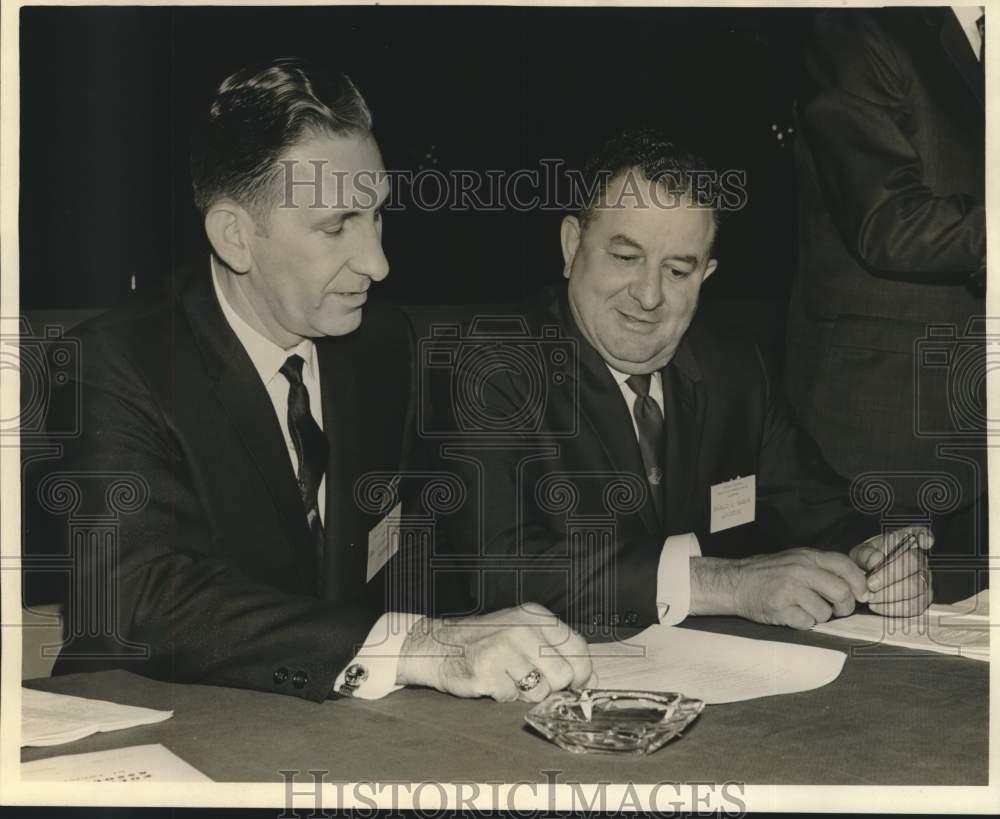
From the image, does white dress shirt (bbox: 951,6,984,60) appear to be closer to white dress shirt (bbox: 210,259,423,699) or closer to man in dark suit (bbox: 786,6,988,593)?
man in dark suit (bbox: 786,6,988,593)

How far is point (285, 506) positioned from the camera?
2.81 m

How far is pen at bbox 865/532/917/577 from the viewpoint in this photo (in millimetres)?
2863

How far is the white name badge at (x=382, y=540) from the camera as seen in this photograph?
9.56 feet

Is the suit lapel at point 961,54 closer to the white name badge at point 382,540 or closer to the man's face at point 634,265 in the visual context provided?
the man's face at point 634,265

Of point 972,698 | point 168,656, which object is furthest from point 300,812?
point 972,698

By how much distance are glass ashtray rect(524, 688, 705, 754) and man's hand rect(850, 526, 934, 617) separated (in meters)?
0.70

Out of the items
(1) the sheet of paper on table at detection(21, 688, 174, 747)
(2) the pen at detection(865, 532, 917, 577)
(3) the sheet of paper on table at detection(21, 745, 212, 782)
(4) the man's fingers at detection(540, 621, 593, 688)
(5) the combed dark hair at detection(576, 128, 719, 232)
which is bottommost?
(3) the sheet of paper on table at detection(21, 745, 212, 782)

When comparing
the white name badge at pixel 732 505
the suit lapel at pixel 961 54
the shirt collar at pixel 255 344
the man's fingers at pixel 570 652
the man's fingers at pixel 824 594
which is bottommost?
the man's fingers at pixel 570 652

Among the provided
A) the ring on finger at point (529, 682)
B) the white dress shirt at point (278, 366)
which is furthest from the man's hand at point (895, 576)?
the white dress shirt at point (278, 366)

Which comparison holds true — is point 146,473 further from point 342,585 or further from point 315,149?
point 315,149

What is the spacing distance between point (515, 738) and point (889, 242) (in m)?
1.50

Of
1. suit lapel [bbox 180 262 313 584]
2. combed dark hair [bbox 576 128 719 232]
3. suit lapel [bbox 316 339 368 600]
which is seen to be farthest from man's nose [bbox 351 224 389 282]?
combed dark hair [bbox 576 128 719 232]

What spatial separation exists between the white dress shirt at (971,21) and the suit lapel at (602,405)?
1.10 m

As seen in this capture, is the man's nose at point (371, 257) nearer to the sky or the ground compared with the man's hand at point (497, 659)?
nearer to the sky
